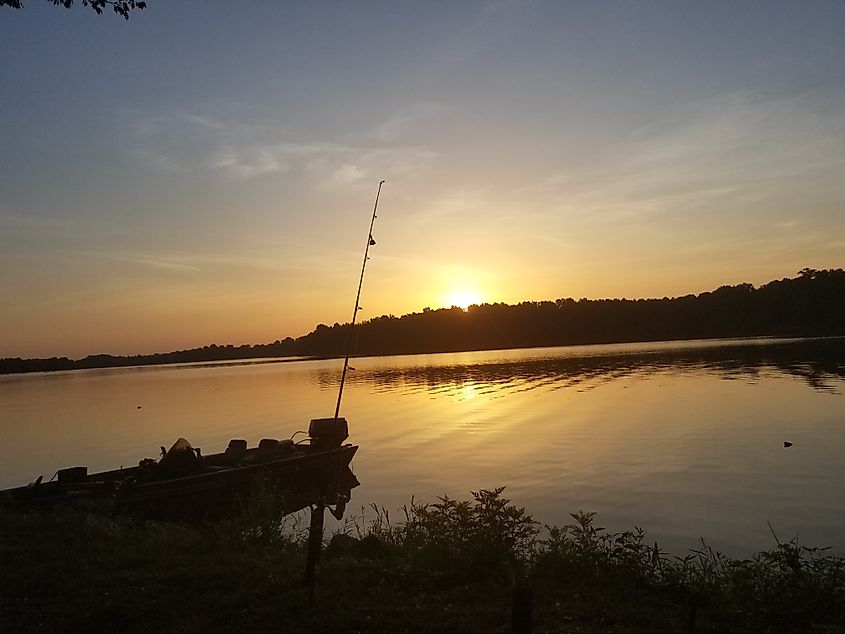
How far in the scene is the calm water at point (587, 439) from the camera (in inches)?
693

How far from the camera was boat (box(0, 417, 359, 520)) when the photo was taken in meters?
17.3

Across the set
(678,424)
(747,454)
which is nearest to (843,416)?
(678,424)

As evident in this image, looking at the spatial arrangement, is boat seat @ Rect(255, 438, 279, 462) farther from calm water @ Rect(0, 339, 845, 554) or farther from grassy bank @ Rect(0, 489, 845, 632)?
grassy bank @ Rect(0, 489, 845, 632)

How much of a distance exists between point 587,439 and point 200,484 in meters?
18.8

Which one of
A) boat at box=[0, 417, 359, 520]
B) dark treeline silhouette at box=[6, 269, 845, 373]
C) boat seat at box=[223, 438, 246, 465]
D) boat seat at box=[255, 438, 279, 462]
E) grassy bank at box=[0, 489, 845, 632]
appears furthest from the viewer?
dark treeline silhouette at box=[6, 269, 845, 373]

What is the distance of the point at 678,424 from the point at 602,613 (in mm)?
27542

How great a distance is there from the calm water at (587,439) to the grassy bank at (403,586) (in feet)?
19.0

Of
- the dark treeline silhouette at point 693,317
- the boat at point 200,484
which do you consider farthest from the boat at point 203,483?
the dark treeline silhouette at point 693,317

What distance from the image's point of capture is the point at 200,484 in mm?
19375

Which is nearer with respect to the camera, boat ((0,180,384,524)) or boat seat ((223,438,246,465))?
boat ((0,180,384,524))

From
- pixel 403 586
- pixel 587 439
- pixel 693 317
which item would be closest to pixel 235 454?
pixel 403 586

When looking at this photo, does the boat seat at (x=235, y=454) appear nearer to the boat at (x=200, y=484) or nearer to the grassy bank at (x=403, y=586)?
the boat at (x=200, y=484)

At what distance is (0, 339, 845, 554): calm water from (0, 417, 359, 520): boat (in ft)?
7.95

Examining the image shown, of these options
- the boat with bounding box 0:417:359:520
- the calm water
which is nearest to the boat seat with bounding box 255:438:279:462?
the boat with bounding box 0:417:359:520
